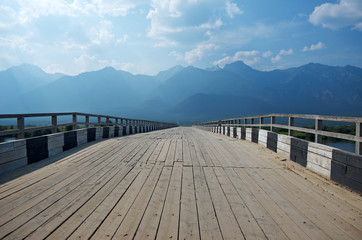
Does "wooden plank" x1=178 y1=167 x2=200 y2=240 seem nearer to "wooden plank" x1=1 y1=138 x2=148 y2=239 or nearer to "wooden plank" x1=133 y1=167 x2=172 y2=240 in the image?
"wooden plank" x1=133 y1=167 x2=172 y2=240

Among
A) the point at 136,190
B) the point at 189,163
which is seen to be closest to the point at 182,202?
the point at 136,190

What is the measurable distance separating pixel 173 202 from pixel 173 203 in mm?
31

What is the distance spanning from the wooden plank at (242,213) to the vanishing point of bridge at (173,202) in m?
0.01

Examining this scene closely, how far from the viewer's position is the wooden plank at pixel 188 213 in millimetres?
2486

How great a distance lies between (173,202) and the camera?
3.29 meters

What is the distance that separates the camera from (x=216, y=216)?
289cm

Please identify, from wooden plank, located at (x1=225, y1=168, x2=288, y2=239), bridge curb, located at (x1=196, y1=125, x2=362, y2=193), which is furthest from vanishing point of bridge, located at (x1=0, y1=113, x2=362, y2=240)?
bridge curb, located at (x1=196, y1=125, x2=362, y2=193)

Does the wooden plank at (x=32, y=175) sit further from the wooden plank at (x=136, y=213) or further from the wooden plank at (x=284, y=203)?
the wooden plank at (x=284, y=203)

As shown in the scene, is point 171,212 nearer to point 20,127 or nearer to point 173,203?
point 173,203

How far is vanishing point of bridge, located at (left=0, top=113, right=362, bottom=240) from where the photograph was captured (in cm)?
255

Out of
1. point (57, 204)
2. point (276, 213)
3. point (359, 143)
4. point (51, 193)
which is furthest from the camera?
point (359, 143)

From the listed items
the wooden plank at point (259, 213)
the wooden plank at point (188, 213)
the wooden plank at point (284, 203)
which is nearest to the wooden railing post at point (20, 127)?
the wooden plank at point (188, 213)

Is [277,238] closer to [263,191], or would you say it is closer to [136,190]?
[263,191]

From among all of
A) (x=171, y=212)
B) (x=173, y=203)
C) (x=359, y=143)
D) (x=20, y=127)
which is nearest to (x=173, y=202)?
(x=173, y=203)
